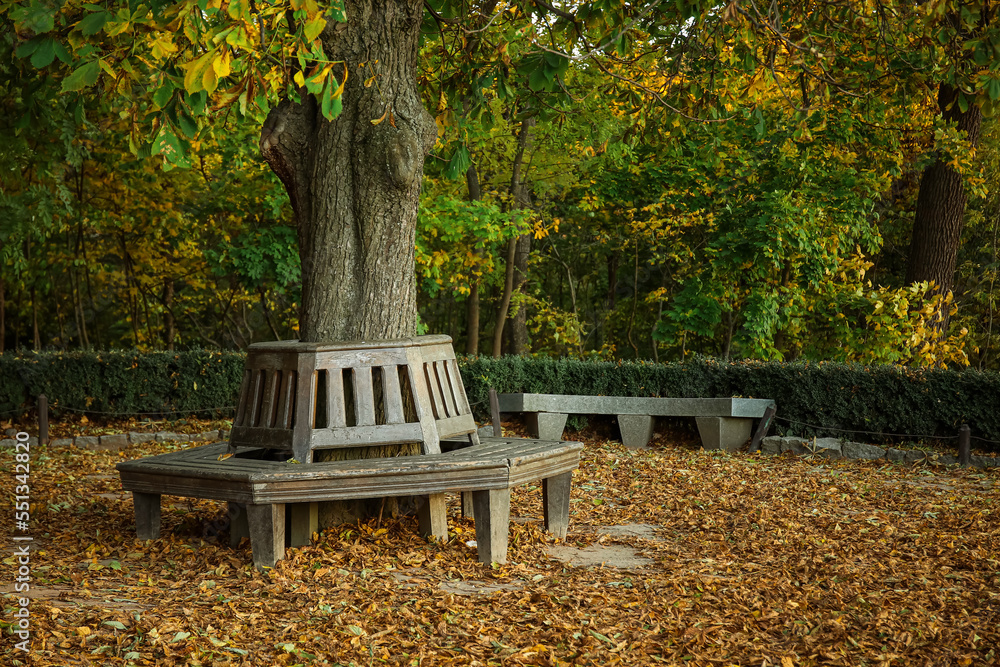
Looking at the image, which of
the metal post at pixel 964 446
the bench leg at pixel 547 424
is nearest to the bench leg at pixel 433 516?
the bench leg at pixel 547 424

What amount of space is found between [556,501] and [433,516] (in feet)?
2.90

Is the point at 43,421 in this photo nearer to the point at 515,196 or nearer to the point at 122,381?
the point at 122,381

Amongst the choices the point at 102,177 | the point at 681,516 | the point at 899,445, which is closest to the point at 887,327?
the point at 899,445

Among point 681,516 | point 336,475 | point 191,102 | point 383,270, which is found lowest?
point 681,516

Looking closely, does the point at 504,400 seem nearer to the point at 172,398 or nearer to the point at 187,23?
the point at 172,398

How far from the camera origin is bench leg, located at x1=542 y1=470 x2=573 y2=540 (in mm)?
5734

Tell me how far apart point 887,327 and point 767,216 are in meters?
2.53

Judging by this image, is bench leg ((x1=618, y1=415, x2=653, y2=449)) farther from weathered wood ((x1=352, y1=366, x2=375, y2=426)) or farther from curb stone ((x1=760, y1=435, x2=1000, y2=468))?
weathered wood ((x1=352, y1=366, x2=375, y2=426))

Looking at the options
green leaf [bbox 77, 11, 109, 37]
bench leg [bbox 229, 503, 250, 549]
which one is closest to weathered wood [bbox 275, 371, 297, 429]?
bench leg [bbox 229, 503, 250, 549]

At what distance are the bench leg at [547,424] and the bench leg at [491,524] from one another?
6150mm

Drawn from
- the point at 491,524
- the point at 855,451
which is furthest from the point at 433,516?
the point at 855,451

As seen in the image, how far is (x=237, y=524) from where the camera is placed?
17.0ft

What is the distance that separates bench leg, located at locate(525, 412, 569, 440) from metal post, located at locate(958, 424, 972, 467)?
454 centimetres

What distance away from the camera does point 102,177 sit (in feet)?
46.8
